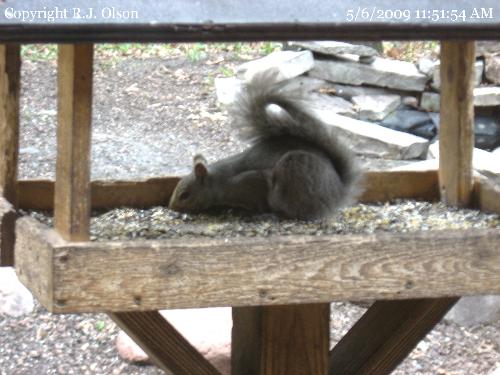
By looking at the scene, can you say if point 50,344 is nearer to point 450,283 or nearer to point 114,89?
point 114,89

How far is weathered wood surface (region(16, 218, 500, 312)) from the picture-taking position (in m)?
2.06

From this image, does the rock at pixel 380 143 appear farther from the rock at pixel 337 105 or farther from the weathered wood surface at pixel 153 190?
the weathered wood surface at pixel 153 190

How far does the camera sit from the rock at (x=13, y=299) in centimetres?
528

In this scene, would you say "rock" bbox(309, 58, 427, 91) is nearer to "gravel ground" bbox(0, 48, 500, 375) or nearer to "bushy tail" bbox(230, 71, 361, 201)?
"gravel ground" bbox(0, 48, 500, 375)

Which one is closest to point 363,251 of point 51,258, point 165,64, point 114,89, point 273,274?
point 273,274

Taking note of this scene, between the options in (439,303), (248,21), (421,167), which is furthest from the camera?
(421,167)

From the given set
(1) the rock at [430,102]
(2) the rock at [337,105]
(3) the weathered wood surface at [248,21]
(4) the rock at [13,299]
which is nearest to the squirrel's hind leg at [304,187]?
(3) the weathered wood surface at [248,21]

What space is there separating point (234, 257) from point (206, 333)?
8.95 feet

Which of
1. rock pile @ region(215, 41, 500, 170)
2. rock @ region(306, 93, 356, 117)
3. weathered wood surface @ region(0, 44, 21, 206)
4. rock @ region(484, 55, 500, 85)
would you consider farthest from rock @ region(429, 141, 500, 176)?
weathered wood surface @ region(0, 44, 21, 206)

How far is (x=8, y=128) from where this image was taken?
253 centimetres

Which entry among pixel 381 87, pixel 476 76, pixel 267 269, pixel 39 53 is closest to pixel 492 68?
pixel 476 76

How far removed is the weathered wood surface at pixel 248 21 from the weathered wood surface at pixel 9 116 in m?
0.50

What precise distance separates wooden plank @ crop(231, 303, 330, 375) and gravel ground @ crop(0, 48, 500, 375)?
8.3 inches

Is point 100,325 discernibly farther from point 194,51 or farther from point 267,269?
point 194,51
